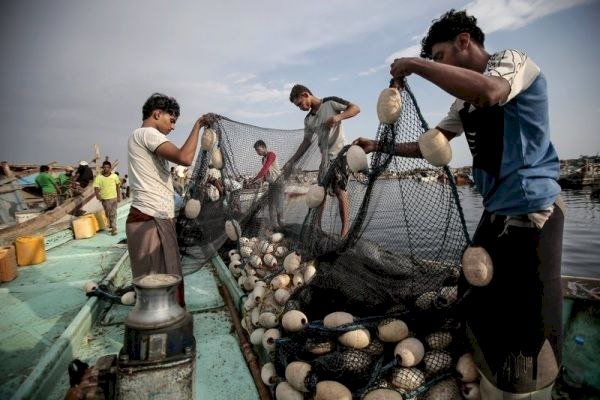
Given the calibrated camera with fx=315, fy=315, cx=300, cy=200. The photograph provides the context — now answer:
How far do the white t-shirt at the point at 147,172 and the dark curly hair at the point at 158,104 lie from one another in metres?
0.23

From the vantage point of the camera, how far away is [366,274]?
276 centimetres

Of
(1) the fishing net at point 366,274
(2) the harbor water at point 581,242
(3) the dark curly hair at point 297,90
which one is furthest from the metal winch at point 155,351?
(2) the harbor water at point 581,242

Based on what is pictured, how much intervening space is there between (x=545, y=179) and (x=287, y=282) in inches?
93.4

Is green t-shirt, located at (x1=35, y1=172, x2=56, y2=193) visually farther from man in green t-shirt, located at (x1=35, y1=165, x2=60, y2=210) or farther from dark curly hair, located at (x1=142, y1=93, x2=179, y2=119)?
dark curly hair, located at (x1=142, y1=93, x2=179, y2=119)

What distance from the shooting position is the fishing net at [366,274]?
1.99 meters

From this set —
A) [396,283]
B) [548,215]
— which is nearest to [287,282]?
[396,283]

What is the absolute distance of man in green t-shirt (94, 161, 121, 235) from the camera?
9055 millimetres

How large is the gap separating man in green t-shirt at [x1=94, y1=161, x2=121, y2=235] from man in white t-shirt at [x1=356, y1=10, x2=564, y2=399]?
9.61m

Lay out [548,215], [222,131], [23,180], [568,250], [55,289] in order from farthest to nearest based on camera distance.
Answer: [23,180] < [568,250] < [55,289] < [222,131] < [548,215]

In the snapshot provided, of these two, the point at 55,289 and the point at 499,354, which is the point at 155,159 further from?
the point at 55,289

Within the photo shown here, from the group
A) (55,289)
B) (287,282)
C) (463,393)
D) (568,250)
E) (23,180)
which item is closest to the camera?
(463,393)

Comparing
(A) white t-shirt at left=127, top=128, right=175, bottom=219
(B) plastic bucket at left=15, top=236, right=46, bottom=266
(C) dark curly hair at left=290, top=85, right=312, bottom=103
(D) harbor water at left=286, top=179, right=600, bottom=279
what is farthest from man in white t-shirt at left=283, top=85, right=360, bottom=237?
(B) plastic bucket at left=15, top=236, right=46, bottom=266

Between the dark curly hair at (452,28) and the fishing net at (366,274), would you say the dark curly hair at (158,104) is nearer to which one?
the fishing net at (366,274)

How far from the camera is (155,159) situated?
9.36ft
